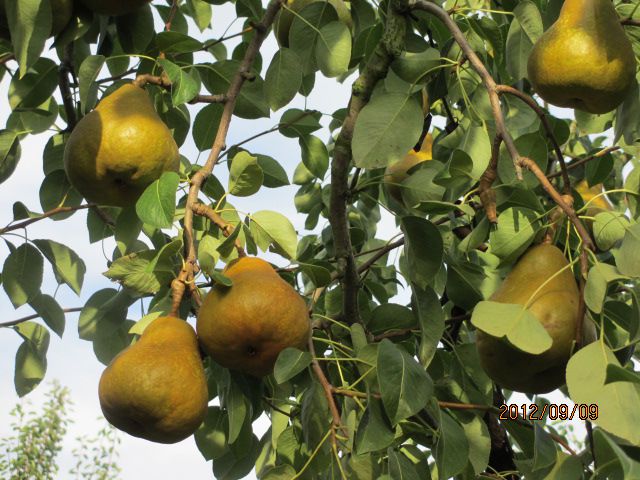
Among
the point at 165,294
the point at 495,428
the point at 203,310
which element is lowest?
the point at 495,428

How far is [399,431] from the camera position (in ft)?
4.91

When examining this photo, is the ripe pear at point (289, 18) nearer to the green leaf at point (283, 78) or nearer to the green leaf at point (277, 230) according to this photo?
the green leaf at point (283, 78)

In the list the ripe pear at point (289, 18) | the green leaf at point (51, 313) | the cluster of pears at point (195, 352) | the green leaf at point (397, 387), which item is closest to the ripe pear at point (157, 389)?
the cluster of pears at point (195, 352)

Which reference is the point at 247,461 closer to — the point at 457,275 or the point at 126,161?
the point at 457,275

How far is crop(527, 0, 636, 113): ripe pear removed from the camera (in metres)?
1.27

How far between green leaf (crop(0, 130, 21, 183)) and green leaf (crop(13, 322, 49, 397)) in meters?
0.44

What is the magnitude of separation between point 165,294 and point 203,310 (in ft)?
1.53

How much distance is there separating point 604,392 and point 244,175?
701mm

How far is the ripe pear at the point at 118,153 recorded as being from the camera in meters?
1.31

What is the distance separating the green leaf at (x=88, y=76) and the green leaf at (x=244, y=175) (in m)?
0.25

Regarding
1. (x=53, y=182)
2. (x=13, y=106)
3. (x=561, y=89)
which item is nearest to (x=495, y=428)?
(x=561, y=89)

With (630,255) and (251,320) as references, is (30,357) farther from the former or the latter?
(630,255)

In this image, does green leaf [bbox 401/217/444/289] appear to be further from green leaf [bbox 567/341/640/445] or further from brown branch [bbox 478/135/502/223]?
green leaf [bbox 567/341/640/445]

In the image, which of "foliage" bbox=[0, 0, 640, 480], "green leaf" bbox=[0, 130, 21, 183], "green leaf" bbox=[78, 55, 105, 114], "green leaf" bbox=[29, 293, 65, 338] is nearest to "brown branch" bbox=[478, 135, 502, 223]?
"foliage" bbox=[0, 0, 640, 480]
